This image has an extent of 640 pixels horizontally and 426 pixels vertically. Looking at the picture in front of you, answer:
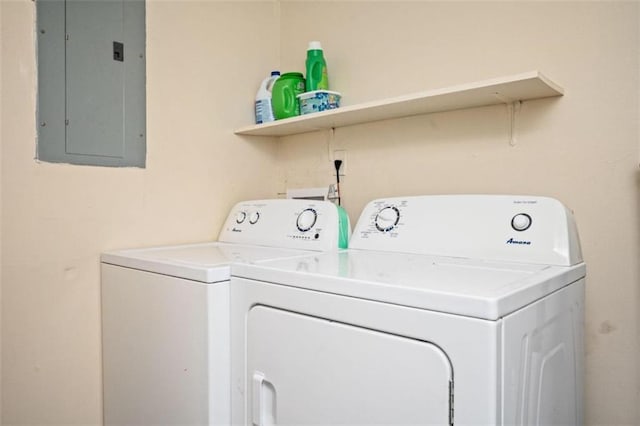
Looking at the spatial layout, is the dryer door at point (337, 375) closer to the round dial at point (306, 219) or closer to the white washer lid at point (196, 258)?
the white washer lid at point (196, 258)

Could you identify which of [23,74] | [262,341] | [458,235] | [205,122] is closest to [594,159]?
[458,235]

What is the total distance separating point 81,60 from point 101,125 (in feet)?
0.76

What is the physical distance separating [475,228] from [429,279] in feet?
1.58

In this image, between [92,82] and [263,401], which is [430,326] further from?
[92,82]

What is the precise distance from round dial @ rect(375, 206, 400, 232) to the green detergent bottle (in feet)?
2.23

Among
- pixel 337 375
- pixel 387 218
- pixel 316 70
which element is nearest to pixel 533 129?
pixel 387 218

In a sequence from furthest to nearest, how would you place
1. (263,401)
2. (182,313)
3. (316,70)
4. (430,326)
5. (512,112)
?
(316,70) → (512,112) → (182,313) → (263,401) → (430,326)

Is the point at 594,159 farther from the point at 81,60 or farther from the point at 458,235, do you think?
the point at 81,60

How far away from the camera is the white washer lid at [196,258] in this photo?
1.31 metres

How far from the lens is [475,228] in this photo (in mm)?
1451

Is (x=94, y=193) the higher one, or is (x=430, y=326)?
(x=94, y=193)

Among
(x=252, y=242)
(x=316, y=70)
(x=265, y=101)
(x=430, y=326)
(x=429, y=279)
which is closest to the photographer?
(x=430, y=326)

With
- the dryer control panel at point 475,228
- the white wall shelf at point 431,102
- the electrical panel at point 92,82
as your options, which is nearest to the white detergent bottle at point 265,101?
the white wall shelf at point 431,102

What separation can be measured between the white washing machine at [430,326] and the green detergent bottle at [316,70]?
→ 80 centimetres
